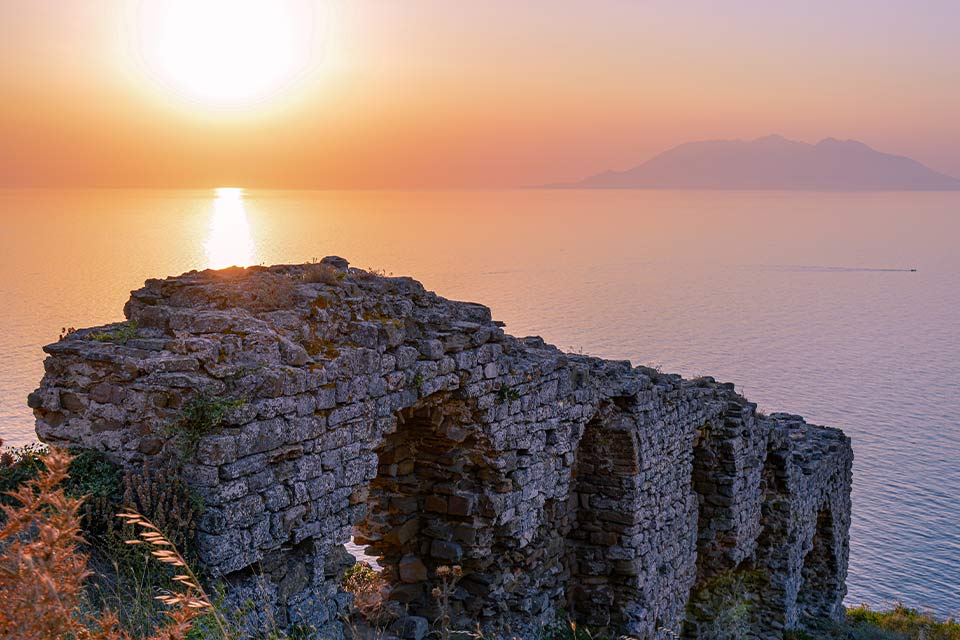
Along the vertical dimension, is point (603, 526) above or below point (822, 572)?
above

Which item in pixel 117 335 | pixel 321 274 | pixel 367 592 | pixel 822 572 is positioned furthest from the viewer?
pixel 822 572

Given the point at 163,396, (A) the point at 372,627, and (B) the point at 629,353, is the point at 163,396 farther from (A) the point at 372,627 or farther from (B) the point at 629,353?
(B) the point at 629,353

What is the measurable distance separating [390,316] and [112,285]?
46.0m

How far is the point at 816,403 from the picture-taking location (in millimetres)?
36375

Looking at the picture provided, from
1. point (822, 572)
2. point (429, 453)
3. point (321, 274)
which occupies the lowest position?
point (822, 572)

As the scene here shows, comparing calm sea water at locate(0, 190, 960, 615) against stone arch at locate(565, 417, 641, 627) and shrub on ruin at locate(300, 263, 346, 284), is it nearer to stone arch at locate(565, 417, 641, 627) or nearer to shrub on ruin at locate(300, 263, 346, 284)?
stone arch at locate(565, 417, 641, 627)

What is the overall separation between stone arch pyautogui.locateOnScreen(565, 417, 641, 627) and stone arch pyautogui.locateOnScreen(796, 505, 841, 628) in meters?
8.96

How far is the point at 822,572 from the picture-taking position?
18.6 metres

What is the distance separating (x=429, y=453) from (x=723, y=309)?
5501 centimetres

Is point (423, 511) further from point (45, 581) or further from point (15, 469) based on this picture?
point (45, 581)

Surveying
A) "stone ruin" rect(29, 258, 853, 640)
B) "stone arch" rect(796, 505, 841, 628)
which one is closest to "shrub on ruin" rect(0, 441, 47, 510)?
"stone ruin" rect(29, 258, 853, 640)

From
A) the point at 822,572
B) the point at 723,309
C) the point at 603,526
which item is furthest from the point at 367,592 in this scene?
the point at 723,309

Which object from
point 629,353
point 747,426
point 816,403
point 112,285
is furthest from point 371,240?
point 747,426

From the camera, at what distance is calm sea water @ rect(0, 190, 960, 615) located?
26906 mm
